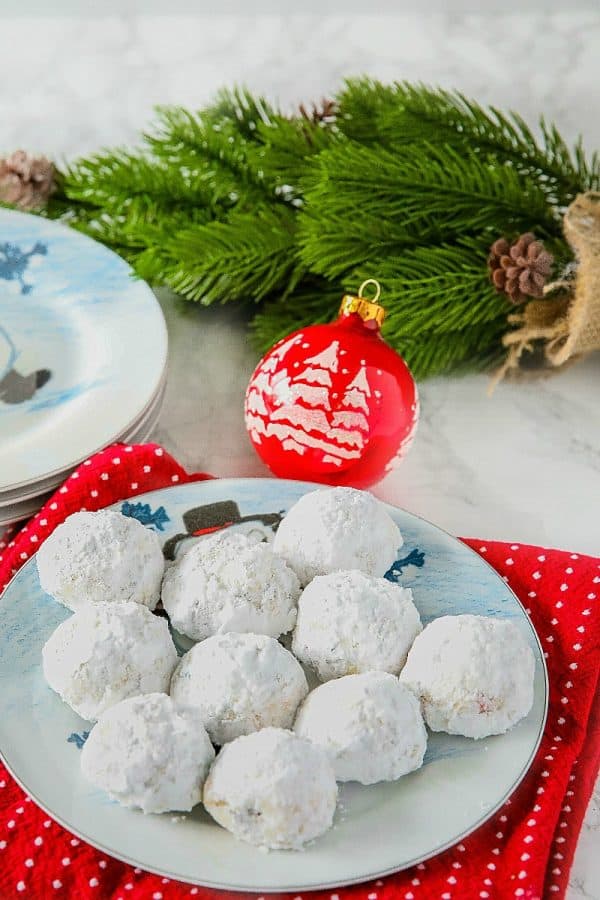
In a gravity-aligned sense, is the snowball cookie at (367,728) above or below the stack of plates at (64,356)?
above

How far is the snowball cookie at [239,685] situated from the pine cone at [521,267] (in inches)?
19.4

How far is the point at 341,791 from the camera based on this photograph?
0.61 metres

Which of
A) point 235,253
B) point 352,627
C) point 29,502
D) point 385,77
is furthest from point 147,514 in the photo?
point 385,77

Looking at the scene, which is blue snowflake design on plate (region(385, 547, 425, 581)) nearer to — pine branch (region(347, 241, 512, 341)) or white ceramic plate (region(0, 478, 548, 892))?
white ceramic plate (region(0, 478, 548, 892))

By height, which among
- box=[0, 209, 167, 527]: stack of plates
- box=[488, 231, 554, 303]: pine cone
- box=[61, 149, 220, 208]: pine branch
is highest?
box=[488, 231, 554, 303]: pine cone

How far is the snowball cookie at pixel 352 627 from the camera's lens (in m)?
0.66

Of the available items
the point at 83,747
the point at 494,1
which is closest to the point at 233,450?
the point at 83,747

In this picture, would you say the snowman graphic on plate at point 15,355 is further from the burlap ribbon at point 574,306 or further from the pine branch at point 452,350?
the burlap ribbon at point 574,306

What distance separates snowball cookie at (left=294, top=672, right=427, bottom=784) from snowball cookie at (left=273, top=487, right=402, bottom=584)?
0.37ft

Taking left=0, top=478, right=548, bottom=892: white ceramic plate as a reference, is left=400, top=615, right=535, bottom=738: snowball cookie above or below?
above

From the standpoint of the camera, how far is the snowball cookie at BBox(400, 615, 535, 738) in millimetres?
628

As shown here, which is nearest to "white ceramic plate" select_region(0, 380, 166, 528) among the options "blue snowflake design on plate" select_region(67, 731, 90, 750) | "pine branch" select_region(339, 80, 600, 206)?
"blue snowflake design on plate" select_region(67, 731, 90, 750)

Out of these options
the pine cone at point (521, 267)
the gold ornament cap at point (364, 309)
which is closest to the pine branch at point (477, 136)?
the pine cone at point (521, 267)

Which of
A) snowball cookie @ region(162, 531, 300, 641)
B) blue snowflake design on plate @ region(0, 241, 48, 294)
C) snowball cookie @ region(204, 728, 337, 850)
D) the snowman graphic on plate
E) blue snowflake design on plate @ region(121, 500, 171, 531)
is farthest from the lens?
blue snowflake design on plate @ region(0, 241, 48, 294)
